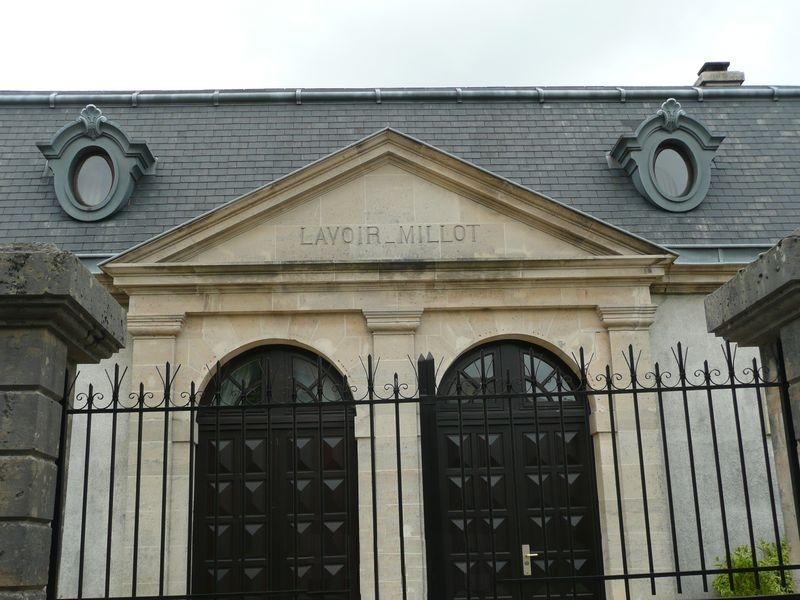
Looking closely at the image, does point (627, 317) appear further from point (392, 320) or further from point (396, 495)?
point (396, 495)

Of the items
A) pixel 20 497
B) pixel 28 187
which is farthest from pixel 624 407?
pixel 28 187

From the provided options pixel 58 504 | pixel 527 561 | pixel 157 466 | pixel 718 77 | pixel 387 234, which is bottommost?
pixel 527 561

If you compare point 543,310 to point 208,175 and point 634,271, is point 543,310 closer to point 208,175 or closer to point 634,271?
point 634,271

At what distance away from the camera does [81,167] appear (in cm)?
1178

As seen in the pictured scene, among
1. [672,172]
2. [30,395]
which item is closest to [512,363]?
[672,172]

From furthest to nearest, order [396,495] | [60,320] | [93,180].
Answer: [93,180] < [396,495] < [60,320]

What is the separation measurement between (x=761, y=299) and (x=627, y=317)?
6028mm

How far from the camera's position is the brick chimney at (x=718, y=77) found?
1466 centimetres

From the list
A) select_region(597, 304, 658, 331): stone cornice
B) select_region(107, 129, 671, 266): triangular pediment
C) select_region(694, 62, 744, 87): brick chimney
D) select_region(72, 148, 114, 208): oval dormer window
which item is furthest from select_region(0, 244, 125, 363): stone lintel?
select_region(694, 62, 744, 87): brick chimney

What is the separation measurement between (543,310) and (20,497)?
7.48 metres

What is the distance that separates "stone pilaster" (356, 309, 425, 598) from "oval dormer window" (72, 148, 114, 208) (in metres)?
4.14

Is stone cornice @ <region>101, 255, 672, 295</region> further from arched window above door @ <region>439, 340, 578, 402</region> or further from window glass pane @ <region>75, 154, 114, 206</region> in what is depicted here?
window glass pane @ <region>75, 154, 114, 206</region>

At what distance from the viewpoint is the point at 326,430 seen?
33.8 ft

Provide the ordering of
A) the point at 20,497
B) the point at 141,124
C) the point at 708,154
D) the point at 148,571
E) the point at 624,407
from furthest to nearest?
the point at 141,124 < the point at 708,154 < the point at 624,407 < the point at 148,571 < the point at 20,497
